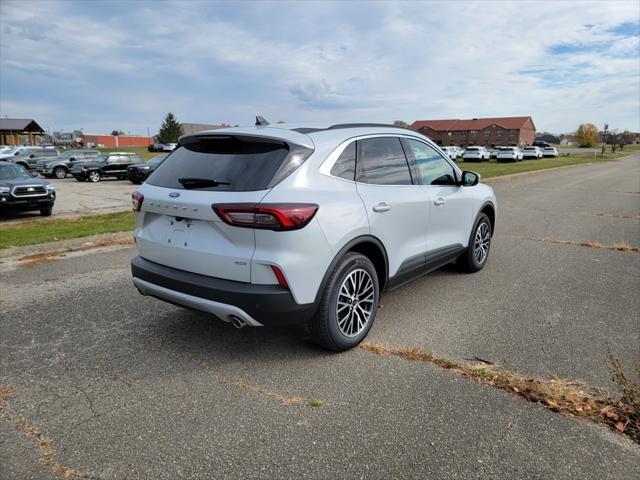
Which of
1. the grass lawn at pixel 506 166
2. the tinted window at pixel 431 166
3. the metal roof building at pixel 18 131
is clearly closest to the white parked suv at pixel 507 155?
the grass lawn at pixel 506 166

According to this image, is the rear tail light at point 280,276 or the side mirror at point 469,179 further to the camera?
the side mirror at point 469,179

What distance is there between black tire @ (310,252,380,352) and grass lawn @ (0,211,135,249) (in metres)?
6.60

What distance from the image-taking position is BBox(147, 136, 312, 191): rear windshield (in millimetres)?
3195

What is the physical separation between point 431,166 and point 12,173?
12.6 metres

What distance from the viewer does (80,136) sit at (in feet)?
315

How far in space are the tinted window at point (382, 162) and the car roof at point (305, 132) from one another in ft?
0.36

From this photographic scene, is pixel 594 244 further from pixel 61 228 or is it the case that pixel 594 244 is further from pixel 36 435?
pixel 61 228

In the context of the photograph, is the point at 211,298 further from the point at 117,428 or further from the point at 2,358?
the point at 2,358

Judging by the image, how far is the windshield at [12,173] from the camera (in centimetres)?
1263

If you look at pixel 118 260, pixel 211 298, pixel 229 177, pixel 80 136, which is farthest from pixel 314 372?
pixel 80 136

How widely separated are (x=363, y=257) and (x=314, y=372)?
38.3 inches

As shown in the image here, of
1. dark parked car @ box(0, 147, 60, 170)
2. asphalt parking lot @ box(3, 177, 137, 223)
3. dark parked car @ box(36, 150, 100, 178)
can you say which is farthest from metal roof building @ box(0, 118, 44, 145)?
asphalt parking lot @ box(3, 177, 137, 223)

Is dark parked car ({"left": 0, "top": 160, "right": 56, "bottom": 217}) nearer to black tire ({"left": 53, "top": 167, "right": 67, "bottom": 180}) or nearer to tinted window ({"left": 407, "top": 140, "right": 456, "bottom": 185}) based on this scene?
tinted window ({"left": 407, "top": 140, "right": 456, "bottom": 185})

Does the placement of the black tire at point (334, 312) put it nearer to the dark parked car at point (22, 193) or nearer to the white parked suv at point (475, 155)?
the dark parked car at point (22, 193)
